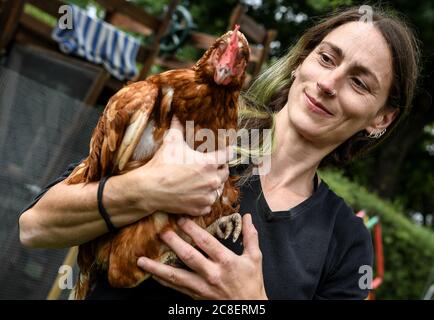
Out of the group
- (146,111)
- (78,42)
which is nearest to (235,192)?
(146,111)

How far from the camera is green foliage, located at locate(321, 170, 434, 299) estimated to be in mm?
7182

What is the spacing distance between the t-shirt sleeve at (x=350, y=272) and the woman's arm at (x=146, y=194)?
0.58m

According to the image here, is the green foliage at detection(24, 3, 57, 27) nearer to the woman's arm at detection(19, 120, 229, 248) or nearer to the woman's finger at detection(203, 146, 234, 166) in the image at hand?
the woman's arm at detection(19, 120, 229, 248)

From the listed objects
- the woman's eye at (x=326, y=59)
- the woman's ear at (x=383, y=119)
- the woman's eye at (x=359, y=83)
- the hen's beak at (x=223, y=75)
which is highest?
the woman's eye at (x=326, y=59)

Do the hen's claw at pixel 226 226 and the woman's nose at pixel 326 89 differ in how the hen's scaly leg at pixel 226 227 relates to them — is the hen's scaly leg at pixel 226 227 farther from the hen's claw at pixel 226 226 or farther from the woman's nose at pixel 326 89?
the woman's nose at pixel 326 89

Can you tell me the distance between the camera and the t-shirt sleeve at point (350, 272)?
1.79 m

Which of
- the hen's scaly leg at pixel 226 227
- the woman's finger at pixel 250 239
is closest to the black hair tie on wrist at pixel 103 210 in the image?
the hen's scaly leg at pixel 226 227

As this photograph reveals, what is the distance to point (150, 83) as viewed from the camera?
153cm

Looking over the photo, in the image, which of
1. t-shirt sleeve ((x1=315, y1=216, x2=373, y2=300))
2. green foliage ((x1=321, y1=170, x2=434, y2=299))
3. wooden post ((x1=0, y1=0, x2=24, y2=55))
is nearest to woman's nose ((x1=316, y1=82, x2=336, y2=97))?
t-shirt sleeve ((x1=315, y1=216, x2=373, y2=300))

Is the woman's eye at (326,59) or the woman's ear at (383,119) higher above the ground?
the woman's eye at (326,59)

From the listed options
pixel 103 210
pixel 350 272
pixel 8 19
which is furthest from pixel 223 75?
pixel 8 19

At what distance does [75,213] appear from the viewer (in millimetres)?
1486

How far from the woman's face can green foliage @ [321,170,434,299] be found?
196 inches

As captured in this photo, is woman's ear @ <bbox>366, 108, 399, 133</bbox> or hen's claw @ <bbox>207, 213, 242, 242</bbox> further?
woman's ear @ <bbox>366, 108, 399, 133</bbox>
